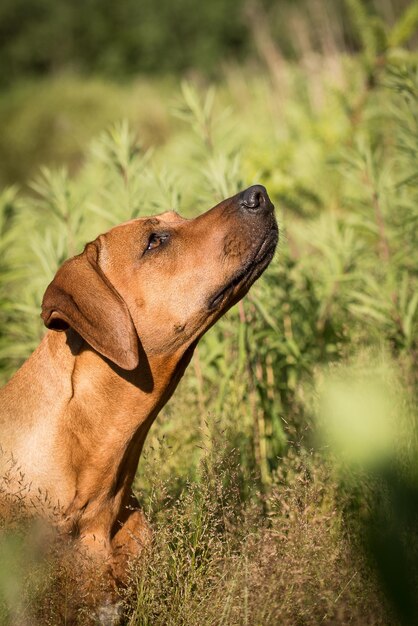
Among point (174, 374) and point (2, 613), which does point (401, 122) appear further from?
point (2, 613)

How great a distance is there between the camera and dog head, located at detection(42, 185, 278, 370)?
2.75 metres

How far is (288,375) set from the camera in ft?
14.1

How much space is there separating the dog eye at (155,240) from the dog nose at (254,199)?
1.13 ft

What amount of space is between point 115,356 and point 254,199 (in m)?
0.81

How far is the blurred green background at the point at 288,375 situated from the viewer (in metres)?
2.06

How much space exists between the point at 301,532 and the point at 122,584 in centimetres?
71

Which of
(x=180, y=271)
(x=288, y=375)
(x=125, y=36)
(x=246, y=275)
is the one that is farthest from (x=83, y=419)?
(x=125, y=36)

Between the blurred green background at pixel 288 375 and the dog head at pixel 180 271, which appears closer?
the blurred green background at pixel 288 375

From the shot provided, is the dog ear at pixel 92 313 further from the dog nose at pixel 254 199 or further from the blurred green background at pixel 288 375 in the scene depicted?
the dog nose at pixel 254 199

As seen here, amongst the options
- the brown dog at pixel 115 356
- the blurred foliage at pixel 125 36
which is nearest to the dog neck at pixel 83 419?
the brown dog at pixel 115 356

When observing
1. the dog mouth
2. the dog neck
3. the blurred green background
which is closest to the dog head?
the dog mouth

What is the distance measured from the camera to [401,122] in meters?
5.06

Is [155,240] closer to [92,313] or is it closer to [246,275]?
[246,275]

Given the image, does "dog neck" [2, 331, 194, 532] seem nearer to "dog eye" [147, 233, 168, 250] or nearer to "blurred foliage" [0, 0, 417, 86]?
"dog eye" [147, 233, 168, 250]
